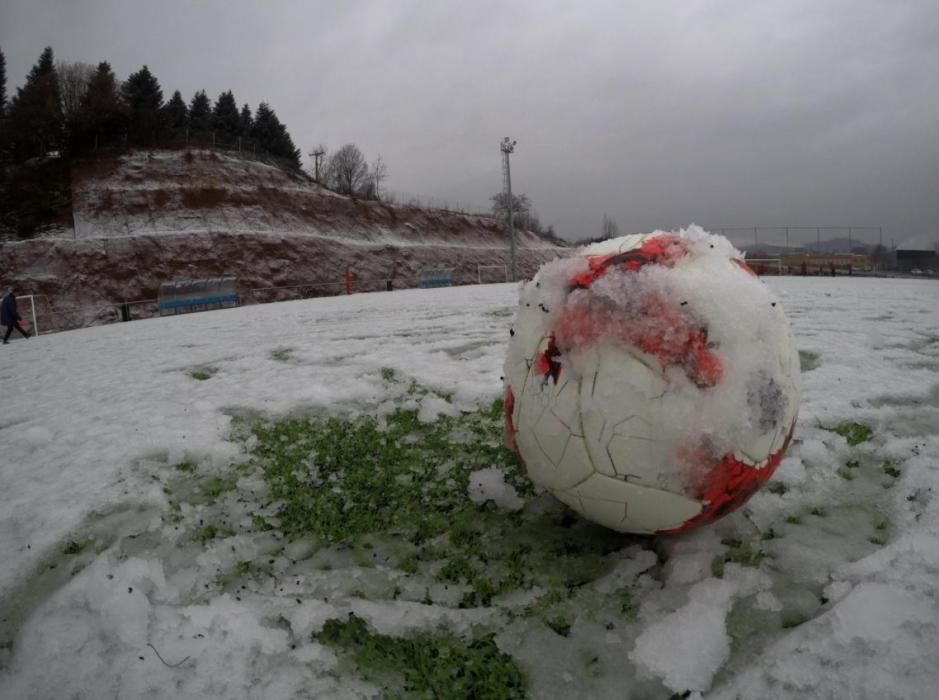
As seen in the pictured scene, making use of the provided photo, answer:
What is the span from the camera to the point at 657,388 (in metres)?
1.79

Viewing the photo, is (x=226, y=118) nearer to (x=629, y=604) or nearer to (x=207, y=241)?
(x=207, y=241)

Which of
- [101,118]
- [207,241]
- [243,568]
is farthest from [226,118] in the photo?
[243,568]

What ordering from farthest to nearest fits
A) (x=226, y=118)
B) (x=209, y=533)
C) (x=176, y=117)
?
(x=226, y=118) → (x=176, y=117) → (x=209, y=533)

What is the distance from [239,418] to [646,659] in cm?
328

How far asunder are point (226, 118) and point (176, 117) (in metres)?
5.98

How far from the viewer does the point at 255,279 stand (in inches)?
1319

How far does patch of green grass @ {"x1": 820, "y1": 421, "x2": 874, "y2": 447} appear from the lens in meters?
3.04

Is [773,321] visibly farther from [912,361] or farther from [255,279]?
[255,279]

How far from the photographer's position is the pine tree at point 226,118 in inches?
2100

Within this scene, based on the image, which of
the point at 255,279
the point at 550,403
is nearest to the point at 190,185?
the point at 255,279

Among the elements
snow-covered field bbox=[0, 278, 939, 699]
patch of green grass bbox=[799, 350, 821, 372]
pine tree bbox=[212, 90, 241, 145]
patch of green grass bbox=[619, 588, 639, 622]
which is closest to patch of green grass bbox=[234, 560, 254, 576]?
snow-covered field bbox=[0, 278, 939, 699]

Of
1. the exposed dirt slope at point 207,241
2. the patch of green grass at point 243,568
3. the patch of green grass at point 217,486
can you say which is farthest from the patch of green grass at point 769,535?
the exposed dirt slope at point 207,241

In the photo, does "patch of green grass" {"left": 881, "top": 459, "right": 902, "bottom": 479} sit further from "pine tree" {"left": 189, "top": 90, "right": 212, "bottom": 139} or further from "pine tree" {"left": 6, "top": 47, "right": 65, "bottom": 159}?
"pine tree" {"left": 189, "top": 90, "right": 212, "bottom": 139}

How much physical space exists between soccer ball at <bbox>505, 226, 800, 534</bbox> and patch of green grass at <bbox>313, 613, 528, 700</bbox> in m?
0.67
